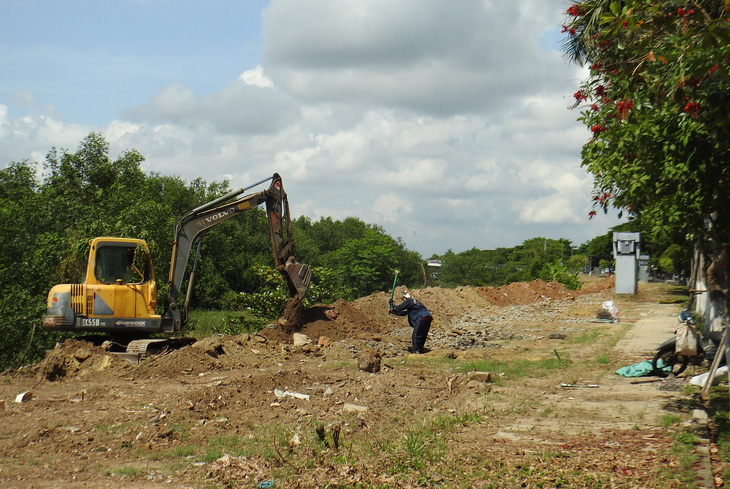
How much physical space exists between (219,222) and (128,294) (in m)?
2.93

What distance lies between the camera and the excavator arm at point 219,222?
16.5 metres

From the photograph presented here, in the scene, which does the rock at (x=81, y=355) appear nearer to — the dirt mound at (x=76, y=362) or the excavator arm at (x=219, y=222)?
the dirt mound at (x=76, y=362)

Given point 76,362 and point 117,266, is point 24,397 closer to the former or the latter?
point 76,362

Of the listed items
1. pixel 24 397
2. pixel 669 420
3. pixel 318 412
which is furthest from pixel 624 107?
pixel 24 397

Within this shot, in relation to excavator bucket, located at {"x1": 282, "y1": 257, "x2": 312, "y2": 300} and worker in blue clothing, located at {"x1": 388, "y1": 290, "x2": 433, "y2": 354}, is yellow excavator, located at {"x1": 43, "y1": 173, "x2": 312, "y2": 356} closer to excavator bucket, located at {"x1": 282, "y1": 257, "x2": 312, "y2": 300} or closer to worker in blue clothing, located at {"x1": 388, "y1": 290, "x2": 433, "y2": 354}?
excavator bucket, located at {"x1": 282, "y1": 257, "x2": 312, "y2": 300}

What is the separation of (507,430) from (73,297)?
400 inches

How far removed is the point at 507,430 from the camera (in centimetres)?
845

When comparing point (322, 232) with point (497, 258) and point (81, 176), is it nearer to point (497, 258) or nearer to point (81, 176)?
point (497, 258)

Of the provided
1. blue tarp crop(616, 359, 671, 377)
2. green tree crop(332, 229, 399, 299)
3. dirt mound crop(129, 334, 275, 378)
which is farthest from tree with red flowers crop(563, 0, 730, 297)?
green tree crop(332, 229, 399, 299)

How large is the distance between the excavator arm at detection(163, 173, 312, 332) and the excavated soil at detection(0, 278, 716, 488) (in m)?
1.14

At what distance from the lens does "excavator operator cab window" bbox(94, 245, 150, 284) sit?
50.1 ft

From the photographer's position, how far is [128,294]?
15336 millimetres

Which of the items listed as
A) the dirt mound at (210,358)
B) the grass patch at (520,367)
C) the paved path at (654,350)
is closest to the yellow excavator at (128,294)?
the dirt mound at (210,358)

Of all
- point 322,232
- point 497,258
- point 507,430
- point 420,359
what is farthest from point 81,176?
point 497,258
